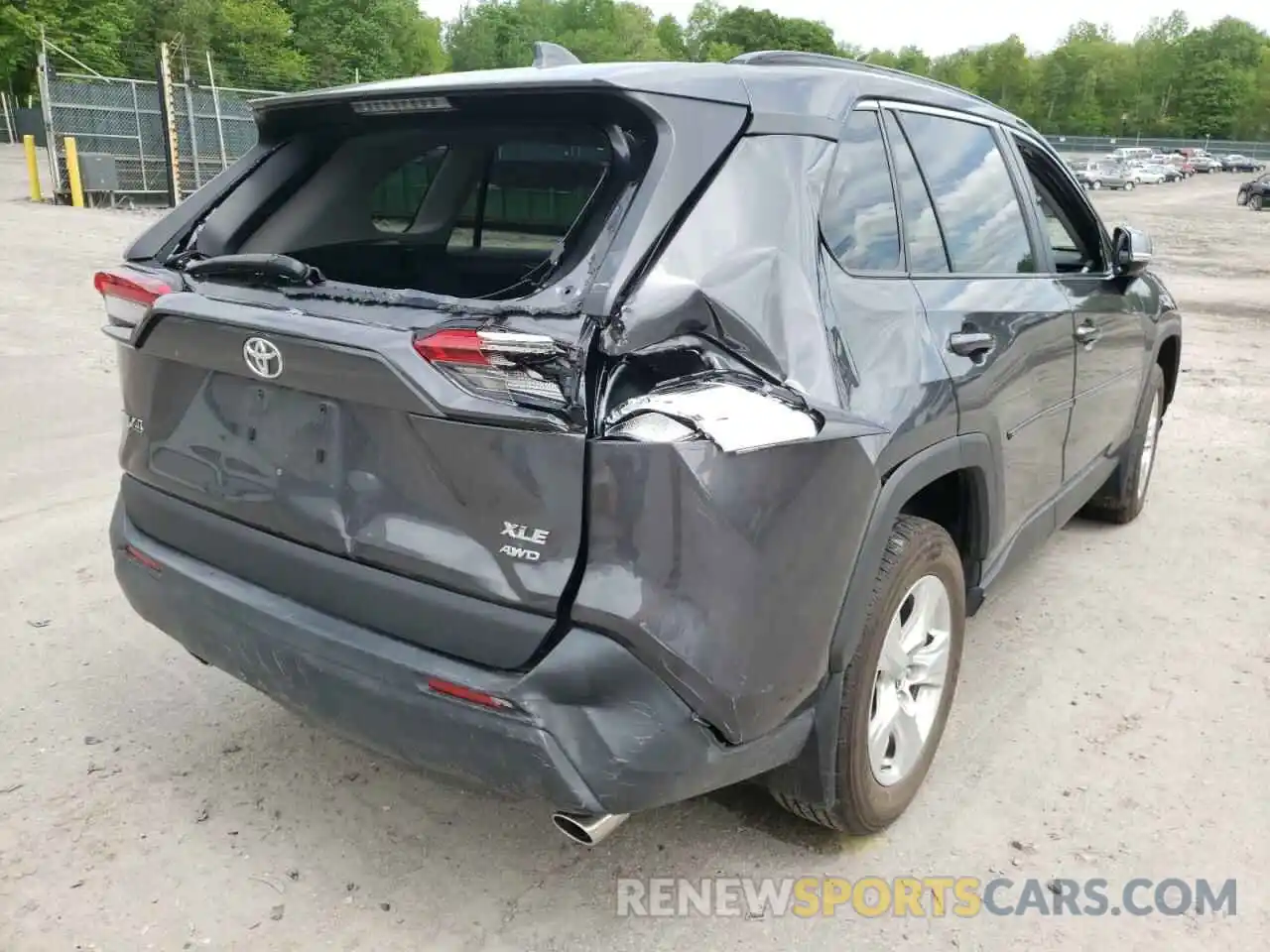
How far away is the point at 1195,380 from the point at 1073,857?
7185mm

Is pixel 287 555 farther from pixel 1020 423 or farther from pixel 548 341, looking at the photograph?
pixel 1020 423

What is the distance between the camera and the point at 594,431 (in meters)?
1.92

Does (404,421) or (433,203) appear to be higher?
(433,203)

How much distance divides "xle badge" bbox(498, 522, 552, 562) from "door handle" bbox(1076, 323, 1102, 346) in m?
2.45

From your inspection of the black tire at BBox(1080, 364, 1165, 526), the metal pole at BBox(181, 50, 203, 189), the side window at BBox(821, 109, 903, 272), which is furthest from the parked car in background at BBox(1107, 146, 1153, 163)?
the side window at BBox(821, 109, 903, 272)

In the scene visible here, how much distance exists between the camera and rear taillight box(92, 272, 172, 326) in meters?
2.56

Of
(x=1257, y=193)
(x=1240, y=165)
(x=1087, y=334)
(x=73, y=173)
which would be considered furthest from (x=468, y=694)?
(x=1240, y=165)

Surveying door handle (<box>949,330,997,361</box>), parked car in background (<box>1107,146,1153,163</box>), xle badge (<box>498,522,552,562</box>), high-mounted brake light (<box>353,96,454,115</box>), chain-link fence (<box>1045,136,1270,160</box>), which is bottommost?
xle badge (<box>498,522,552,562</box>)

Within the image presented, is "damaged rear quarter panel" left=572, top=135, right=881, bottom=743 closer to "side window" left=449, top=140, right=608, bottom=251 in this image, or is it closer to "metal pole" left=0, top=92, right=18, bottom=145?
"side window" left=449, top=140, right=608, bottom=251

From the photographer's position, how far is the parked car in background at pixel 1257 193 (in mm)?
40469

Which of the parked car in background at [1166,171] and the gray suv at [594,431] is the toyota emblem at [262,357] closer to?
the gray suv at [594,431]

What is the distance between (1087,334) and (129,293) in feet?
10.3

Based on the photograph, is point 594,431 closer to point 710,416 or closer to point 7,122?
point 710,416

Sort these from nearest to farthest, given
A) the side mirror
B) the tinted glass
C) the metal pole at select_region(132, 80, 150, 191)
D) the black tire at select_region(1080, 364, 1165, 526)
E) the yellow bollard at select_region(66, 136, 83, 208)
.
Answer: the tinted glass → the side mirror → the black tire at select_region(1080, 364, 1165, 526) → the yellow bollard at select_region(66, 136, 83, 208) → the metal pole at select_region(132, 80, 150, 191)
